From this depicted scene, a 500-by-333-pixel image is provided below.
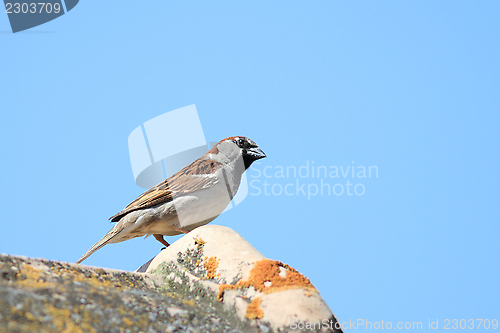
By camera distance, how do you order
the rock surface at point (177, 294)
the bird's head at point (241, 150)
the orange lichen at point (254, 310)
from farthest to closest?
1. the bird's head at point (241, 150)
2. the orange lichen at point (254, 310)
3. the rock surface at point (177, 294)

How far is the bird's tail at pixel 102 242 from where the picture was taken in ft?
22.5

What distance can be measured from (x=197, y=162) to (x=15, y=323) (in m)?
5.24

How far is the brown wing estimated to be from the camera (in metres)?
7.28

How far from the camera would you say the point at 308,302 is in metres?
4.34

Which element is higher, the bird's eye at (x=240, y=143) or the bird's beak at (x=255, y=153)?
the bird's eye at (x=240, y=143)

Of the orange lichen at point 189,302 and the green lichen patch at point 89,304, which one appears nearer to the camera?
the green lichen patch at point 89,304

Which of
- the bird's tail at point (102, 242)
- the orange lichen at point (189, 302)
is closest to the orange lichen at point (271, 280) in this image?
the orange lichen at point (189, 302)

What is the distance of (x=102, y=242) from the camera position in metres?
7.09

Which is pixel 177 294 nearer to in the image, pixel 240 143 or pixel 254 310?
pixel 254 310

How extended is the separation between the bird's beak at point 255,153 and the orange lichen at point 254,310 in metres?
3.84

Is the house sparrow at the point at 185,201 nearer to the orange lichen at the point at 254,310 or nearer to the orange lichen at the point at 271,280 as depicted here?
the orange lichen at the point at 271,280

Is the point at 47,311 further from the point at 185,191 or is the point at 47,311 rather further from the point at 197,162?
the point at 197,162

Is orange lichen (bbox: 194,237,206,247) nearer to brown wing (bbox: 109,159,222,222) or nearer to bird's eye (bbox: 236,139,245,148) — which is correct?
brown wing (bbox: 109,159,222,222)

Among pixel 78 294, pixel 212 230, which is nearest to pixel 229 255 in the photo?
pixel 212 230
